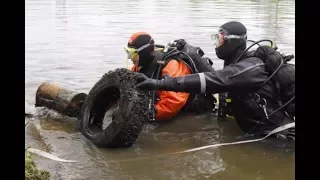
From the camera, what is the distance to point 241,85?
4.53 metres

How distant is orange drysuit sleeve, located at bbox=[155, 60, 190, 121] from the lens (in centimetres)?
536

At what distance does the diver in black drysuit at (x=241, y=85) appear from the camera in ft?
14.7

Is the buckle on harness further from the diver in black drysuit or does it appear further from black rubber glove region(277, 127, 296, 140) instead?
black rubber glove region(277, 127, 296, 140)

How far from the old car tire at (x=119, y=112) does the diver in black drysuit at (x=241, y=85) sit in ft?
0.56

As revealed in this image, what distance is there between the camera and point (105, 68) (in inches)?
364

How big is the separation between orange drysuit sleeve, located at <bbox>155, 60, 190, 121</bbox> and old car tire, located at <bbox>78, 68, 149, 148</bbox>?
558mm

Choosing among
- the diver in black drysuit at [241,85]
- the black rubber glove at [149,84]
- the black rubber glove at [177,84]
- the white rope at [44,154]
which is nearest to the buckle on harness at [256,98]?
the diver in black drysuit at [241,85]

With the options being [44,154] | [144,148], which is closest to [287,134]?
[144,148]

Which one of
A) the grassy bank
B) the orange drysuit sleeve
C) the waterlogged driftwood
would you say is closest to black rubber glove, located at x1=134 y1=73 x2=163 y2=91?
the orange drysuit sleeve
